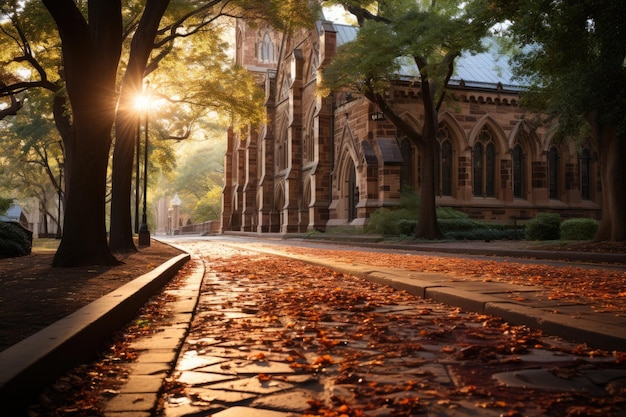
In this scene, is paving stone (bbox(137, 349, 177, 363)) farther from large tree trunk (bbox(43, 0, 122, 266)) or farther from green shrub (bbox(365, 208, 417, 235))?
green shrub (bbox(365, 208, 417, 235))

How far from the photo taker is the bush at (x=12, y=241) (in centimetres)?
1229

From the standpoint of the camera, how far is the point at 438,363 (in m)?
3.78

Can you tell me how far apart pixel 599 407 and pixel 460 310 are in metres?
3.19

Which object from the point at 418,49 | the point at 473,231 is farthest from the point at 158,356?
the point at 473,231

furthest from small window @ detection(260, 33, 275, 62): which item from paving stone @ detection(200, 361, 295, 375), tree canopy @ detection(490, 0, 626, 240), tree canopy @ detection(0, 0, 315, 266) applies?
paving stone @ detection(200, 361, 295, 375)

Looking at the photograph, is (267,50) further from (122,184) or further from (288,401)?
(288,401)

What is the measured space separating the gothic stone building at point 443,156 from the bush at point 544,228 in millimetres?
7818

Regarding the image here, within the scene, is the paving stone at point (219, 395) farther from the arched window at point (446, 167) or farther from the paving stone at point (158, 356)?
the arched window at point (446, 167)

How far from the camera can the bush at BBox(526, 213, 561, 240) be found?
824 inches

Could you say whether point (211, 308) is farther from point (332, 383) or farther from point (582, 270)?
point (582, 270)

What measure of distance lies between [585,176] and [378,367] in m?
34.8

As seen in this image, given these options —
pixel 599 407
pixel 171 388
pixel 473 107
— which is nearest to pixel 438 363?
pixel 599 407

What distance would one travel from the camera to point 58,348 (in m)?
3.21

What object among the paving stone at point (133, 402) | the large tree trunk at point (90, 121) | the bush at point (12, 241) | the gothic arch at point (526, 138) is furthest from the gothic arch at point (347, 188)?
the paving stone at point (133, 402)
